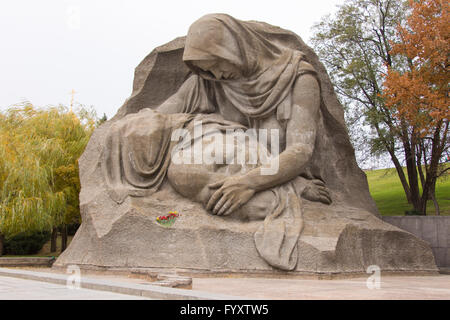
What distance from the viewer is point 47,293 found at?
4.57 metres

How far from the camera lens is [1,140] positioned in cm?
1354

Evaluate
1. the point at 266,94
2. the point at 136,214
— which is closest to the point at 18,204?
the point at 136,214

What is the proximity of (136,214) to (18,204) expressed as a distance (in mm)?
5668

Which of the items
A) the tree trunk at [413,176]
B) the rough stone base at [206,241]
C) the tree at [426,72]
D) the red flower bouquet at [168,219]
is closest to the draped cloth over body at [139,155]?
the rough stone base at [206,241]

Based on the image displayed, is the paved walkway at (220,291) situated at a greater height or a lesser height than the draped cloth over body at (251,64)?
lesser

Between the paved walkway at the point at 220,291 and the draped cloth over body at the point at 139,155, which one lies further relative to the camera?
the draped cloth over body at the point at 139,155

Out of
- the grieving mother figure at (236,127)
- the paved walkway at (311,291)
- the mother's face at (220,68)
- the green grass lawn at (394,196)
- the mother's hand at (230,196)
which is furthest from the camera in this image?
the green grass lawn at (394,196)

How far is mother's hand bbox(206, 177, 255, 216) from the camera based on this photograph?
25.2 ft

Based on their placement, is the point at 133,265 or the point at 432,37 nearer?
the point at 133,265

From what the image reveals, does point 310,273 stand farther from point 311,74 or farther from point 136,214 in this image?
point 311,74

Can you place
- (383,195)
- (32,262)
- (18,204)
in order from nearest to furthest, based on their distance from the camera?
(32,262), (18,204), (383,195)

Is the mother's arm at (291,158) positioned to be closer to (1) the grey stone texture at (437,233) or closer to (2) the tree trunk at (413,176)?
(1) the grey stone texture at (437,233)

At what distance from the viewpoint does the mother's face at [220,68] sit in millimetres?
8477

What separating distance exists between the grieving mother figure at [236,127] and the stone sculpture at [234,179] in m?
0.02
